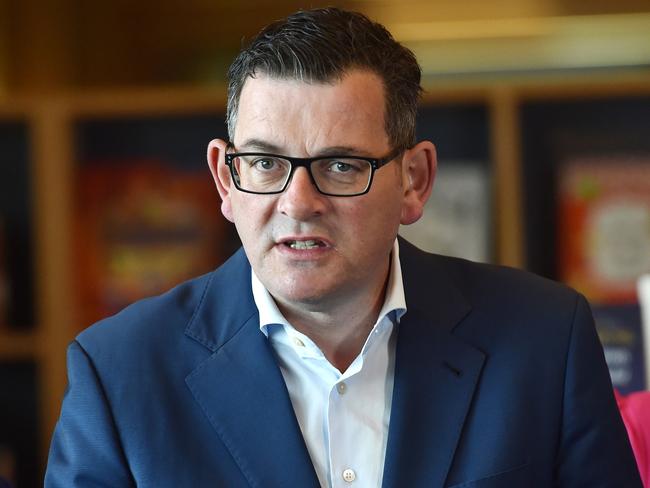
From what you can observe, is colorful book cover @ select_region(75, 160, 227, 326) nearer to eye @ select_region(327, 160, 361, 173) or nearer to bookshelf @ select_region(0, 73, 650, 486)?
bookshelf @ select_region(0, 73, 650, 486)

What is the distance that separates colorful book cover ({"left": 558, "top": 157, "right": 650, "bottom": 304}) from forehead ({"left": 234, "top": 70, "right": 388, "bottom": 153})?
1.95 meters

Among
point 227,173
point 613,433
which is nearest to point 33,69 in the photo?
point 227,173

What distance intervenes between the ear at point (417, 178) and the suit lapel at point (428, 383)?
16 cm

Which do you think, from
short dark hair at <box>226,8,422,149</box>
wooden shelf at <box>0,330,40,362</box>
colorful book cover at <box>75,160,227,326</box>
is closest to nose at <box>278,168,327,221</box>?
short dark hair at <box>226,8,422,149</box>

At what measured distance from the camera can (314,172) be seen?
158 cm

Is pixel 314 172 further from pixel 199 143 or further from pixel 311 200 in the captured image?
pixel 199 143

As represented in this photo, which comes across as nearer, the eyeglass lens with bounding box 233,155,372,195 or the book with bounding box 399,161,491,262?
the eyeglass lens with bounding box 233,155,372,195

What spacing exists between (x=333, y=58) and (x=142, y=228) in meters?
2.08

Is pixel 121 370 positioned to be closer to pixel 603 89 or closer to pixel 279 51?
pixel 279 51

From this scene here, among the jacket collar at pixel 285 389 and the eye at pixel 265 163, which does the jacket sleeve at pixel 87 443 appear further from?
the eye at pixel 265 163

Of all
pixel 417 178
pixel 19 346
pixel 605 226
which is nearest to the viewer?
pixel 417 178

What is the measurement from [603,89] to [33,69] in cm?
203

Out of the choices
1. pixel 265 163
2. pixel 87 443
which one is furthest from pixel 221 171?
pixel 87 443

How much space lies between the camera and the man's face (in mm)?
1565
